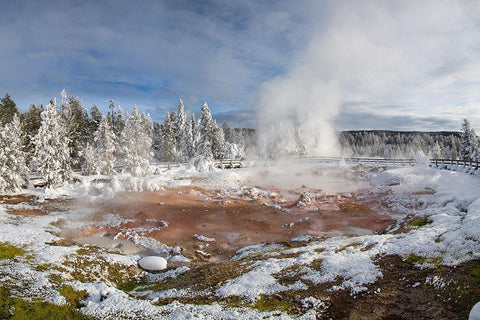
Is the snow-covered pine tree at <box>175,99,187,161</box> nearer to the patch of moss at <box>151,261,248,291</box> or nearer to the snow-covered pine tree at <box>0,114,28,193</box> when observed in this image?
the snow-covered pine tree at <box>0,114,28,193</box>

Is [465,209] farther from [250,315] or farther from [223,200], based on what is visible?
[223,200]

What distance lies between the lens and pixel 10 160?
2588cm

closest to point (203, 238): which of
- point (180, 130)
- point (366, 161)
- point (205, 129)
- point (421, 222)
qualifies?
point (421, 222)

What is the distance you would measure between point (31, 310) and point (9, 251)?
196 inches

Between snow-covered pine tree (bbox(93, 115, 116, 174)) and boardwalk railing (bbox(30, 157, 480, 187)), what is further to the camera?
snow-covered pine tree (bbox(93, 115, 116, 174))

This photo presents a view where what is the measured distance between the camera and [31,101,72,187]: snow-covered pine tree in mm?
28516

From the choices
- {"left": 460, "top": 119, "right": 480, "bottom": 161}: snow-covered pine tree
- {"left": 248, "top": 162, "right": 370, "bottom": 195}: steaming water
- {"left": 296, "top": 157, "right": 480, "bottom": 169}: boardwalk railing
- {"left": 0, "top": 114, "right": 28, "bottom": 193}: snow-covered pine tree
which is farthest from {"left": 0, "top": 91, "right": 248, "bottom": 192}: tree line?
{"left": 460, "top": 119, "right": 480, "bottom": 161}: snow-covered pine tree

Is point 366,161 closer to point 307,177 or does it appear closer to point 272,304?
point 307,177

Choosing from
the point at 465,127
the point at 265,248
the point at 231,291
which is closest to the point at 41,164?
the point at 265,248

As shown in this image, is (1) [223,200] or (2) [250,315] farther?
(1) [223,200]

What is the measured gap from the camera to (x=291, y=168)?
56469 mm

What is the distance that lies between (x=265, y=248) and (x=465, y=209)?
37.7 ft

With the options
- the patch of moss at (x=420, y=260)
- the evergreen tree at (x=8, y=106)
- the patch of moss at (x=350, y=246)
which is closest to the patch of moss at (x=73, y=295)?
the patch of moss at (x=350, y=246)

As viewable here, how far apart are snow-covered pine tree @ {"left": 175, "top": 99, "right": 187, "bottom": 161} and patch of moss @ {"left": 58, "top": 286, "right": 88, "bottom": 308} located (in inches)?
2532
